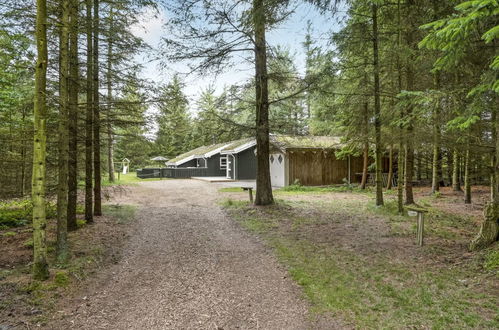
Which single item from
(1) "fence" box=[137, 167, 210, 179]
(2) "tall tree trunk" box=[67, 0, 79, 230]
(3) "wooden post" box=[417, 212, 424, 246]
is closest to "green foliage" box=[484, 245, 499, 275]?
(3) "wooden post" box=[417, 212, 424, 246]

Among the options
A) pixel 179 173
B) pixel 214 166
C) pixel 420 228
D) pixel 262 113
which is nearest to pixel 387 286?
pixel 420 228

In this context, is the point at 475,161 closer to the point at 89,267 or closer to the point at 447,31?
the point at 447,31

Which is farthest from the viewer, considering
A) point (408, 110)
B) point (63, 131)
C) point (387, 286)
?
point (408, 110)

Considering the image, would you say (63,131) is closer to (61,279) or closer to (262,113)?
(61,279)

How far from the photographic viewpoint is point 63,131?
457cm

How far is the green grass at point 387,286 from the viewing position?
311cm

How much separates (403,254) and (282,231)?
2.77 metres

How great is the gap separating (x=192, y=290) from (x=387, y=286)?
2.69 metres

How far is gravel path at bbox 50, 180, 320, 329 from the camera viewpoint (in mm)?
3178

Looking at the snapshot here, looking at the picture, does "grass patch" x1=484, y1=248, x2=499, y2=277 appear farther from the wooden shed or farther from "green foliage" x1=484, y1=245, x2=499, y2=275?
the wooden shed

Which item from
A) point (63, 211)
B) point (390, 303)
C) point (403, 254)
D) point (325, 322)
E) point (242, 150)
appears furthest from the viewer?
point (242, 150)

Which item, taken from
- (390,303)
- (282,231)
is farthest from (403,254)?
(282,231)

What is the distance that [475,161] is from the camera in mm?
8391

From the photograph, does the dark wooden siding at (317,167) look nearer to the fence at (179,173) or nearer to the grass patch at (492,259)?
the fence at (179,173)
